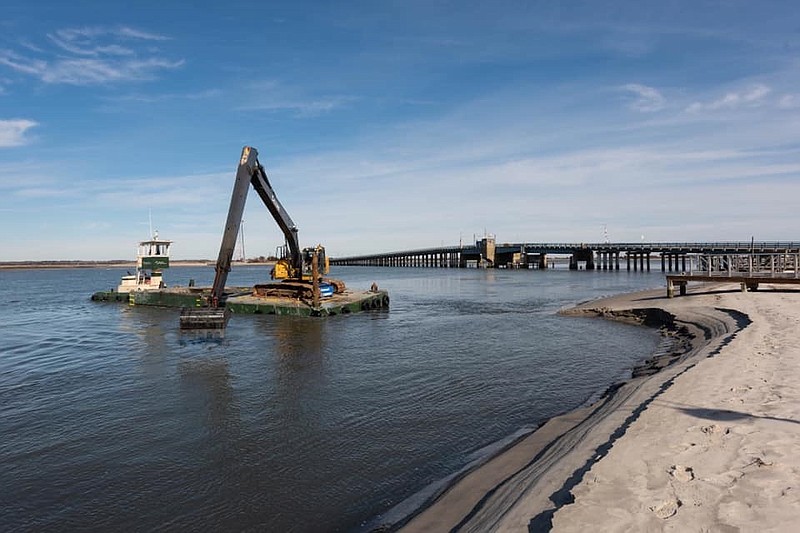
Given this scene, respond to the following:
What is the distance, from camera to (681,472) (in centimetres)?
657

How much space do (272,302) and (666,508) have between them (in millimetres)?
31446

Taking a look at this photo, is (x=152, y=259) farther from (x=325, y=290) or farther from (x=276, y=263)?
(x=325, y=290)

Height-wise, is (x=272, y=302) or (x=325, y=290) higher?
(x=325, y=290)

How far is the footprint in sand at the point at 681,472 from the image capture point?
637cm

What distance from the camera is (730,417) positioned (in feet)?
28.3

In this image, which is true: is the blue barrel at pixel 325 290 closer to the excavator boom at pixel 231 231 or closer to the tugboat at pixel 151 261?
the excavator boom at pixel 231 231

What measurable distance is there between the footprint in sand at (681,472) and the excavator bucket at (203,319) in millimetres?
24602

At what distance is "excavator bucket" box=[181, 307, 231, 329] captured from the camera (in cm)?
2733

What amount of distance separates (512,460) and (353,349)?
14254 millimetres

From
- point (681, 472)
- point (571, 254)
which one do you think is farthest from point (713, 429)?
point (571, 254)

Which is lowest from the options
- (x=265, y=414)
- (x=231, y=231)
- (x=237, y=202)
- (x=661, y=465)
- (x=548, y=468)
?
(x=265, y=414)

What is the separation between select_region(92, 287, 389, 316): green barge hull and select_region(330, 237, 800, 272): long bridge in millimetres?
68008

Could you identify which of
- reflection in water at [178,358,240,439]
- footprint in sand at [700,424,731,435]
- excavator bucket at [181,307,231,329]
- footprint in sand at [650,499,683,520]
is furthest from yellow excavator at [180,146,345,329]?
footprint in sand at [650,499,683,520]

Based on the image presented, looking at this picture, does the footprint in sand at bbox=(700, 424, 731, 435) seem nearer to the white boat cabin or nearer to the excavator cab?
the excavator cab
